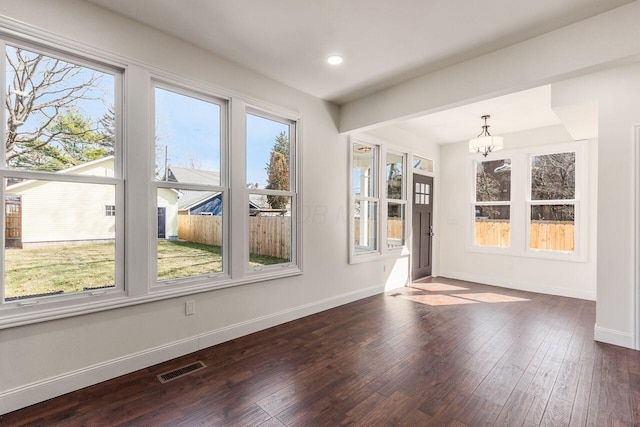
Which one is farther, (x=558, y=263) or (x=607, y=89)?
(x=558, y=263)

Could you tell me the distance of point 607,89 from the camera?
2.98 m

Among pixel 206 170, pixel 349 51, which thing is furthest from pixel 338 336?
pixel 349 51

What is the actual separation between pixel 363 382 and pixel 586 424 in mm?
1382

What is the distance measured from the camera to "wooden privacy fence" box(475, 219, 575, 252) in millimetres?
4859

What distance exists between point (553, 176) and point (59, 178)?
6439mm

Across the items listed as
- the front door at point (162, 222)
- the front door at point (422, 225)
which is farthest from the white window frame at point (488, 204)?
the front door at point (162, 222)

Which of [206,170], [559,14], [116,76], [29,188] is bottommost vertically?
[29,188]

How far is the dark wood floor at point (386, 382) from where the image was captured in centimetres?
190

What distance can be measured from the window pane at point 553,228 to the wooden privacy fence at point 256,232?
4364 mm

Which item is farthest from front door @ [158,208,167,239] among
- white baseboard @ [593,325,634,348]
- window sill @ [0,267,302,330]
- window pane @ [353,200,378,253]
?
white baseboard @ [593,325,634,348]

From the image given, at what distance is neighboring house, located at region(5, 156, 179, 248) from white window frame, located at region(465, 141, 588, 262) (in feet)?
19.2

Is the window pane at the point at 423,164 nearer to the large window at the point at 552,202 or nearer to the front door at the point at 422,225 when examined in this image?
the front door at the point at 422,225

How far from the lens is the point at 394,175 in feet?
17.2

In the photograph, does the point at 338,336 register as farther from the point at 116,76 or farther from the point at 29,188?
the point at 116,76
